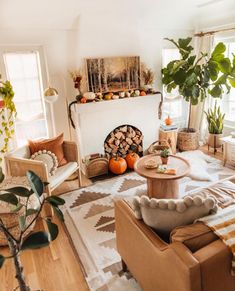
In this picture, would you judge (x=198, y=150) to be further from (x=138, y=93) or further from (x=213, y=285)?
(x=213, y=285)

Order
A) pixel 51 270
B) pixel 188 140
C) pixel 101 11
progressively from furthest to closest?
pixel 188 140 → pixel 101 11 → pixel 51 270

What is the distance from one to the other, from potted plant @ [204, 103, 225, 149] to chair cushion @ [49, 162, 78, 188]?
270cm

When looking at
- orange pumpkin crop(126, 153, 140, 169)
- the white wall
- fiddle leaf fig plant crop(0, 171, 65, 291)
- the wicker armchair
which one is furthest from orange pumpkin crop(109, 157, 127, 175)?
fiddle leaf fig plant crop(0, 171, 65, 291)

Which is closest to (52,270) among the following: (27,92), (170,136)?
(27,92)

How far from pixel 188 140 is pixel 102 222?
2.68 meters

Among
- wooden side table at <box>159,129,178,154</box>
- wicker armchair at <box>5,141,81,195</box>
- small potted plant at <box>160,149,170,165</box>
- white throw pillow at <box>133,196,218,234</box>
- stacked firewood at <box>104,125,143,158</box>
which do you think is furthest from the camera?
wooden side table at <box>159,129,178,154</box>

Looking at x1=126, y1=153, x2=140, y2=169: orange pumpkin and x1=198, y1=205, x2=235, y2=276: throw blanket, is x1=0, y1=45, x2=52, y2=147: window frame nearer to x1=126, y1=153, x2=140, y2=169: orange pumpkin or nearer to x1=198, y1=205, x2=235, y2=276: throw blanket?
x1=126, y1=153, x2=140, y2=169: orange pumpkin

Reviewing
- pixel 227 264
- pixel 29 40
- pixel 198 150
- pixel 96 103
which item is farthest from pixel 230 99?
pixel 227 264

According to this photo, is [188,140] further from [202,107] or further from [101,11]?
[101,11]

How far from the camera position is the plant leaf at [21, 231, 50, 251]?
1054mm

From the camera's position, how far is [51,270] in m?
2.18

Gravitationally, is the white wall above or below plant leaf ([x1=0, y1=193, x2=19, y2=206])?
above

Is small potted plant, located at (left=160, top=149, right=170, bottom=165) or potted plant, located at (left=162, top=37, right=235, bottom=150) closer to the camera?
small potted plant, located at (left=160, top=149, right=170, bottom=165)

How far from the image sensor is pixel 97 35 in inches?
147
